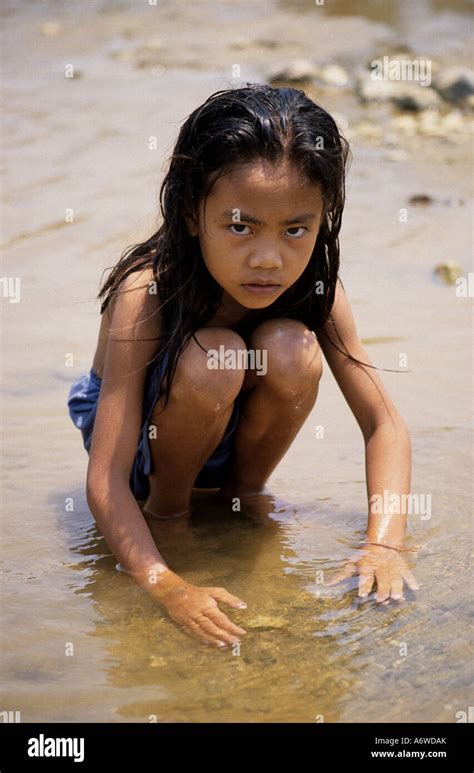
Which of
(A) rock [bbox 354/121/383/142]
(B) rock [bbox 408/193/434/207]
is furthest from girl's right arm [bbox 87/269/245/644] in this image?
(A) rock [bbox 354/121/383/142]

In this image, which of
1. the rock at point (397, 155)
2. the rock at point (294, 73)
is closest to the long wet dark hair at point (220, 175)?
the rock at point (397, 155)

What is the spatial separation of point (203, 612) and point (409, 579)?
0.47 meters

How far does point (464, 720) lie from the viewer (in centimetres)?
191

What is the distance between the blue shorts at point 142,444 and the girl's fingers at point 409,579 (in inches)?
23.4

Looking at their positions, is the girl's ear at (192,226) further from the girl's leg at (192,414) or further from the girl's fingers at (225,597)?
the girl's fingers at (225,597)

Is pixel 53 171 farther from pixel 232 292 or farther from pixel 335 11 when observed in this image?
pixel 335 11

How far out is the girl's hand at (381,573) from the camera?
2311mm

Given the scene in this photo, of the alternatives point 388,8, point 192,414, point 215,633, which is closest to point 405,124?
point 388,8

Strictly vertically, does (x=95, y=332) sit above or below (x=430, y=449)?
above

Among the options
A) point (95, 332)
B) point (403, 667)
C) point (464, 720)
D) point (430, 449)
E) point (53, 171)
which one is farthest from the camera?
point (53, 171)

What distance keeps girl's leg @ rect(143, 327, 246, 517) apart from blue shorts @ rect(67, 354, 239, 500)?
29 mm

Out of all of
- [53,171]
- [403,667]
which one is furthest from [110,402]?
[53,171]

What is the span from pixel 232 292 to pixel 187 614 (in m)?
0.67

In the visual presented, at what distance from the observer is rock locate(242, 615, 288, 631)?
7.23 ft
